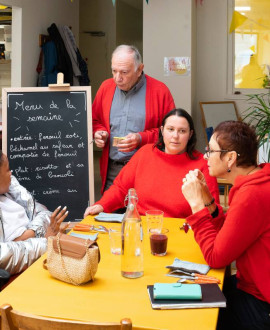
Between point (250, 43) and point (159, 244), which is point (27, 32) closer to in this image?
point (250, 43)

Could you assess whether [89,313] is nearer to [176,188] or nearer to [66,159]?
[176,188]

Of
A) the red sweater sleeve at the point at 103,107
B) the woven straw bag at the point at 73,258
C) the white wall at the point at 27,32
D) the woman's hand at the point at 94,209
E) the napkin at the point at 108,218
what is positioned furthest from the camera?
the white wall at the point at 27,32

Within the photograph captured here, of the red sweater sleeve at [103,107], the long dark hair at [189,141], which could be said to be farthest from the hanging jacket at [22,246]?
the red sweater sleeve at [103,107]

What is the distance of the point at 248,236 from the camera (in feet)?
5.71

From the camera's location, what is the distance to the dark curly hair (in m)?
1.92

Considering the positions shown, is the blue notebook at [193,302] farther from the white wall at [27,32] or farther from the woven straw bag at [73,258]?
the white wall at [27,32]

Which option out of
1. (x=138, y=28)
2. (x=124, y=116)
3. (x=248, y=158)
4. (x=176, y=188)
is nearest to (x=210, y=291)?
(x=248, y=158)

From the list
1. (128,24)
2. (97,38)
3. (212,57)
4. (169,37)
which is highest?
(128,24)

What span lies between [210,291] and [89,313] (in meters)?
0.41

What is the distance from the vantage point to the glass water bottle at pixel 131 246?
67.8 inches

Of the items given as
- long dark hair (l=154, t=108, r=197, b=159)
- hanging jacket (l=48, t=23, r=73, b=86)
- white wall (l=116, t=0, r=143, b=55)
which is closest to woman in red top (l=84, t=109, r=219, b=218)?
long dark hair (l=154, t=108, r=197, b=159)

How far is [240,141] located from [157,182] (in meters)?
0.82

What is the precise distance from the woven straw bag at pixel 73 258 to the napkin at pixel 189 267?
32 centimetres

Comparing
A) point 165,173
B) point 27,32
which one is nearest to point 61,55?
point 27,32
